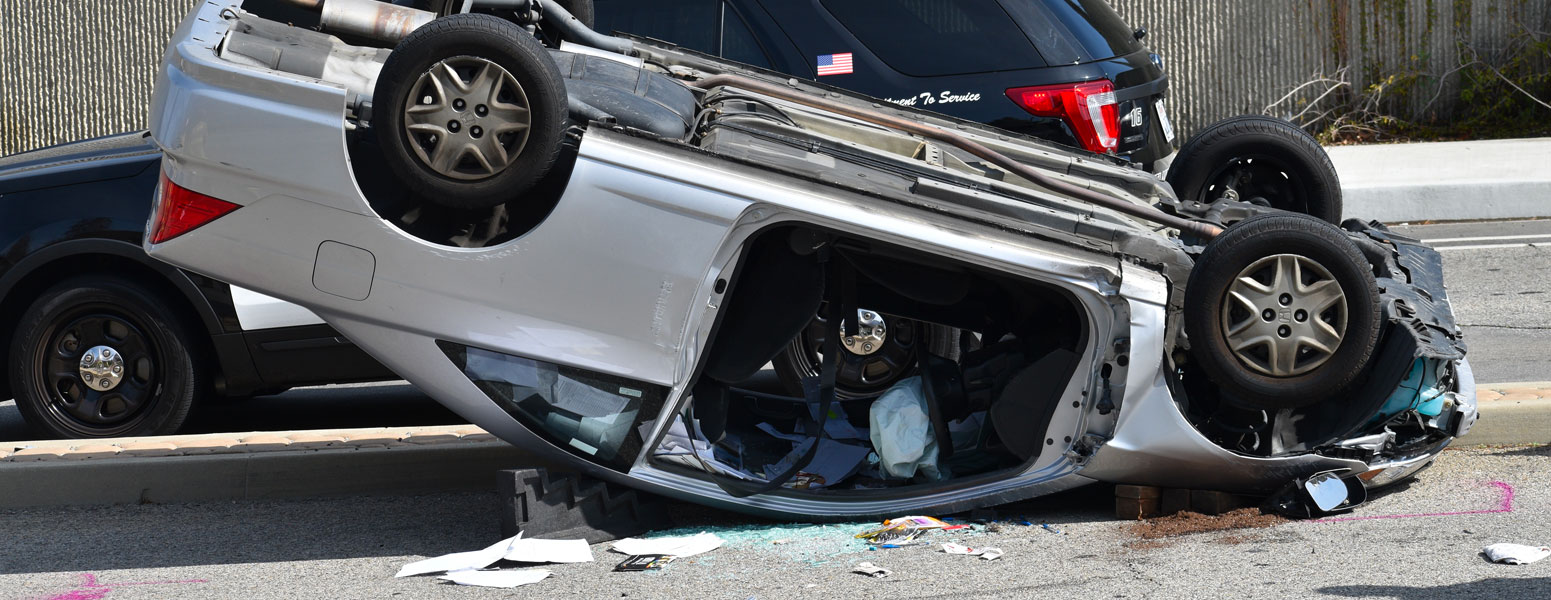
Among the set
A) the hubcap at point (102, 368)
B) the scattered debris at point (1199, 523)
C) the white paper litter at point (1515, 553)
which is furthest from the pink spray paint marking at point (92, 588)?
the white paper litter at point (1515, 553)

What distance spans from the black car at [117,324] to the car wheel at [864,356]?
1728 mm

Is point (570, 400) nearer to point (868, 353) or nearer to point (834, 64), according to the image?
point (868, 353)

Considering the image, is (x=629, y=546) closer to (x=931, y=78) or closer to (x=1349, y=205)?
(x=931, y=78)

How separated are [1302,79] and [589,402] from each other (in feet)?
37.8

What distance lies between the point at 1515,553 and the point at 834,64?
11.9 feet

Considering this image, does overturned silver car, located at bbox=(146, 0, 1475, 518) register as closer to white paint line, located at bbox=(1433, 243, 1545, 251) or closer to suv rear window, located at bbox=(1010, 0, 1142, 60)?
suv rear window, located at bbox=(1010, 0, 1142, 60)

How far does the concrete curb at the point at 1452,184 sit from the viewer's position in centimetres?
1078

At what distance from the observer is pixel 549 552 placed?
14.3ft

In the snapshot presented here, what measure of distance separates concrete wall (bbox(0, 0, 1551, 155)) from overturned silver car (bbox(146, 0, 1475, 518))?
9.72 meters

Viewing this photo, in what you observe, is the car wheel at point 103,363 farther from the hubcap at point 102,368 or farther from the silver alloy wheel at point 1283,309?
the silver alloy wheel at point 1283,309

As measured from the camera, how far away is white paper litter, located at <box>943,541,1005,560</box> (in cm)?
427

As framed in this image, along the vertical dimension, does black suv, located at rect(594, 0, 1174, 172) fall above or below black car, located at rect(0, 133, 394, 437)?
above

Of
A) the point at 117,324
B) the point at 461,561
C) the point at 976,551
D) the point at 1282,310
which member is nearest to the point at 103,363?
the point at 117,324

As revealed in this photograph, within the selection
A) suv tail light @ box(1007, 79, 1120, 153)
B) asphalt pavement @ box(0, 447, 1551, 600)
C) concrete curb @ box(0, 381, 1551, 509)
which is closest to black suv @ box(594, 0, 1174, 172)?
suv tail light @ box(1007, 79, 1120, 153)
